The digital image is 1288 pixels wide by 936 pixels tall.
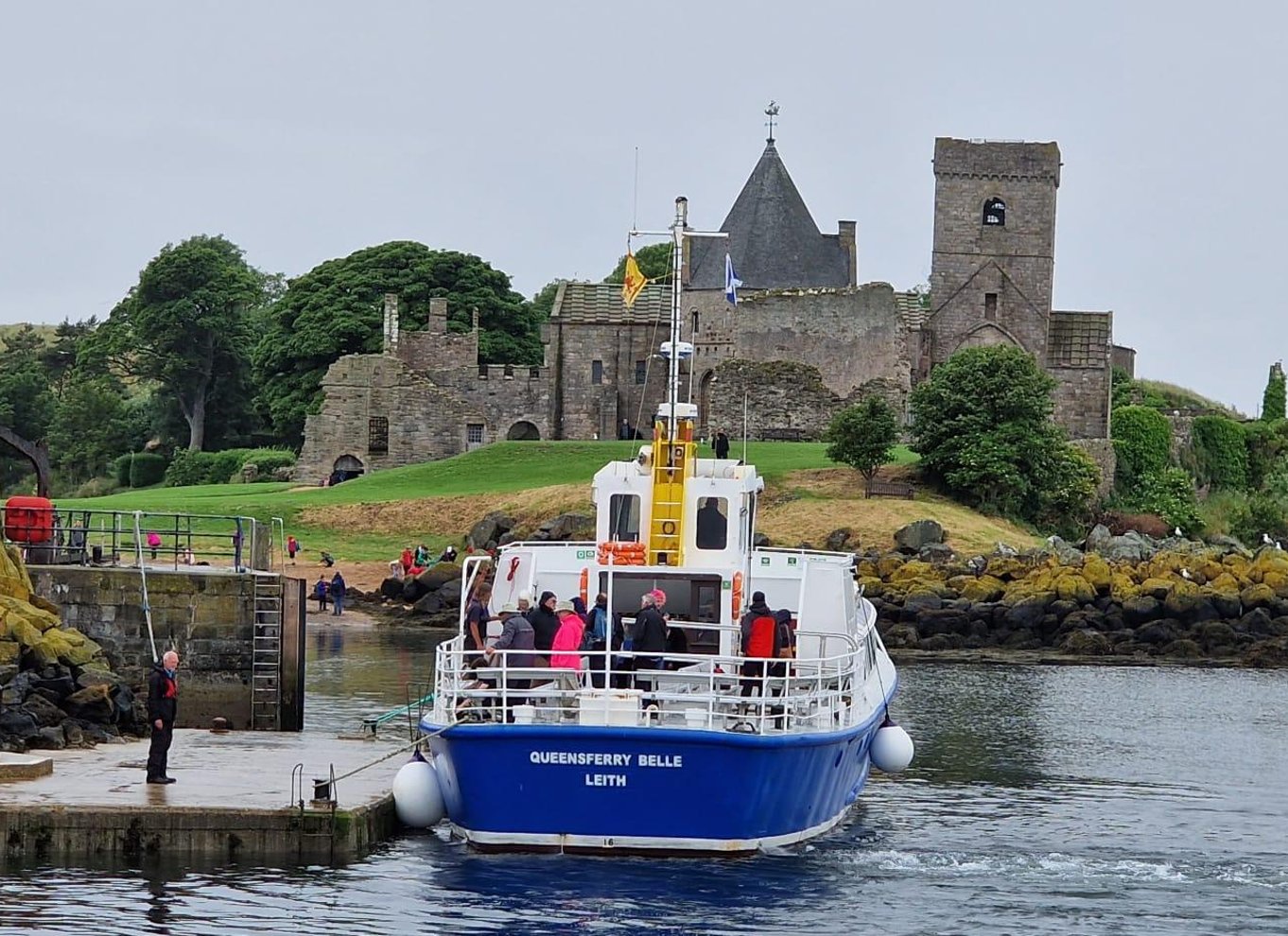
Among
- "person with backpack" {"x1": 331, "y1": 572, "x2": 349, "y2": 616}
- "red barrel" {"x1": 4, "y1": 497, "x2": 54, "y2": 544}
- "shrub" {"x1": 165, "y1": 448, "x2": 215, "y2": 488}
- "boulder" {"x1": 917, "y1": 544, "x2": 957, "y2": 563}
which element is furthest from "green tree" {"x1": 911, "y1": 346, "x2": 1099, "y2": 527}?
"red barrel" {"x1": 4, "y1": 497, "x2": 54, "y2": 544}

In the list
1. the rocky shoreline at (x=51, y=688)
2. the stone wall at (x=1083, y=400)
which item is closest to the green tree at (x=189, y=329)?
the stone wall at (x=1083, y=400)

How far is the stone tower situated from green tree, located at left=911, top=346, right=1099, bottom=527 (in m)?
19.8

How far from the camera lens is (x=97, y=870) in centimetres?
2192

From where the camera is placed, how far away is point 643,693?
22.5 m

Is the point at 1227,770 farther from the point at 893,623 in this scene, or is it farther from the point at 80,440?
the point at 80,440

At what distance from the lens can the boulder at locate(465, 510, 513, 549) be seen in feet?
202

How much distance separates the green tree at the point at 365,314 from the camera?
309 ft

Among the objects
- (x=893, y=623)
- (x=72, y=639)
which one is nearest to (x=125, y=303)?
(x=893, y=623)

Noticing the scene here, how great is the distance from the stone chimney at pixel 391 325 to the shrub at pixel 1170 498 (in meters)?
28.3

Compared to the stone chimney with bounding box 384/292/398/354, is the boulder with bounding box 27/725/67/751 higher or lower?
lower

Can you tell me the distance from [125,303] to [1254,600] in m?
63.5

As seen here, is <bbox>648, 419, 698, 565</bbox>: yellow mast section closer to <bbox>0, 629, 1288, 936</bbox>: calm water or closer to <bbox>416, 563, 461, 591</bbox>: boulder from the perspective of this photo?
<bbox>0, 629, 1288, 936</bbox>: calm water

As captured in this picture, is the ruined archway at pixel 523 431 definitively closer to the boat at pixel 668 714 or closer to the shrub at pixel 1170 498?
the shrub at pixel 1170 498

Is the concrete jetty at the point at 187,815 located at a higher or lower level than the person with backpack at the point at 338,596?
lower
